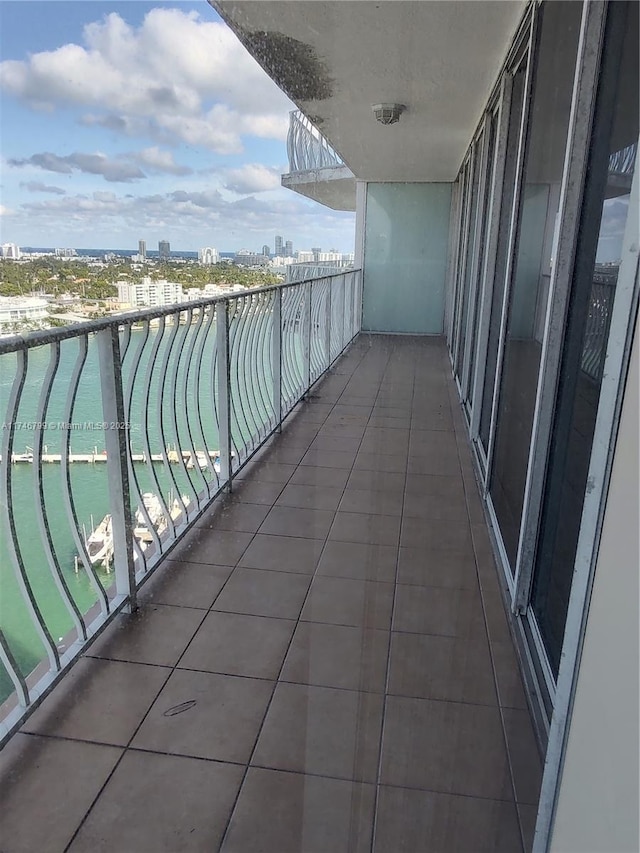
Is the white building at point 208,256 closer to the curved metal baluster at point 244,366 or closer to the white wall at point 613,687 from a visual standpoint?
the curved metal baluster at point 244,366

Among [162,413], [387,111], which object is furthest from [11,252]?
[387,111]

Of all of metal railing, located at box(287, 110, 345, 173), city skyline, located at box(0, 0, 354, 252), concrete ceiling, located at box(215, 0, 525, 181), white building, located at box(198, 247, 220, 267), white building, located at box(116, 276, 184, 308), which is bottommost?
white building, located at box(116, 276, 184, 308)

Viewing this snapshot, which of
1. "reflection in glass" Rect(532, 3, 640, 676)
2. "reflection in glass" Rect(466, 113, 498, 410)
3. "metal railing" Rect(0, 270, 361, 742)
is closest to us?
"reflection in glass" Rect(532, 3, 640, 676)

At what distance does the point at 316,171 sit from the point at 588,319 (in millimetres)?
8971

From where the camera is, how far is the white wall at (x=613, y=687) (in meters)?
0.76

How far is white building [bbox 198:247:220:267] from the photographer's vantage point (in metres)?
2.10

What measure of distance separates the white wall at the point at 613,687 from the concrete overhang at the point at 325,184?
A: 8605 millimetres

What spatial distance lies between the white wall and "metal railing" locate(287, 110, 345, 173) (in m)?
5.28

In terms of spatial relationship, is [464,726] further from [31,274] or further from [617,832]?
[31,274]

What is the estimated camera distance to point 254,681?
5.89ft

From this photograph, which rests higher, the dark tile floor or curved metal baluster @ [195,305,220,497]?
curved metal baluster @ [195,305,220,497]

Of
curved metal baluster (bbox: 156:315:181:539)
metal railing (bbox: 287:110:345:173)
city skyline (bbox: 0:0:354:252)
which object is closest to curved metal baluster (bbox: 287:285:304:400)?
metal railing (bbox: 287:110:345:173)

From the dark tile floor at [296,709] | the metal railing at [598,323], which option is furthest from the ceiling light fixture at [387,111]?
the metal railing at [598,323]

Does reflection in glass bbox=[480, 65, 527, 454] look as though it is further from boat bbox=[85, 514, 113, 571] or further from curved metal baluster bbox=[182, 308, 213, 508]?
boat bbox=[85, 514, 113, 571]
